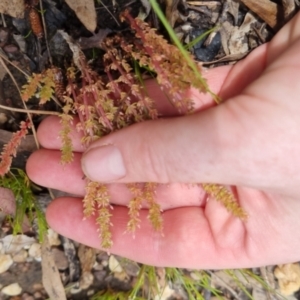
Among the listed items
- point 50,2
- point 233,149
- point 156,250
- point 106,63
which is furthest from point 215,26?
point 156,250

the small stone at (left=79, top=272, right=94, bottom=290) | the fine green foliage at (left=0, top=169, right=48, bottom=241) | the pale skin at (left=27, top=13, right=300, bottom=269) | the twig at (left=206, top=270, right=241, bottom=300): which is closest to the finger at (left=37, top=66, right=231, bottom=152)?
the pale skin at (left=27, top=13, right=300, bottom=269)

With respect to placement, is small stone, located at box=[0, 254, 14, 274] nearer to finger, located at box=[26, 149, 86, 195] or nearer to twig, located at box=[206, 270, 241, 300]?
finger, located at box=[26, 149, 86, 195]

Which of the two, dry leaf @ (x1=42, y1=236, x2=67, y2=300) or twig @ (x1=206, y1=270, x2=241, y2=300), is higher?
dry leaf @ (x1=42, y1=236, x2=67, y2=300)

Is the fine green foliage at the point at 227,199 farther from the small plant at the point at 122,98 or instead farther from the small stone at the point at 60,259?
the small stone at the point at 60,259

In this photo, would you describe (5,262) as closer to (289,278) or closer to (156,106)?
(156,106)

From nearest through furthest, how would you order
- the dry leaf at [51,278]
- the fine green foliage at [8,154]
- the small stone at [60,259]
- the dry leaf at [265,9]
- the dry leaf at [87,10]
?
the fine green foliage at [8,154], the dry leaf at [87,10], the dry leaf at [265,9], the dry leaf at [51,278], the small stone at [60,259]

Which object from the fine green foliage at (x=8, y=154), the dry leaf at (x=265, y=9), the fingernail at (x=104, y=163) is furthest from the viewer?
the dry leaf at (x=265, y=9)

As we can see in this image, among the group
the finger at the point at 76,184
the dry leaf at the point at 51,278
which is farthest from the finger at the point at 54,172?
the dry leaf at the point at 51,278
